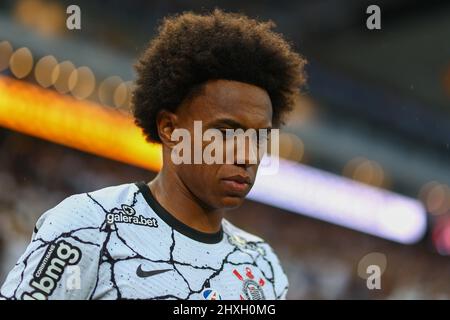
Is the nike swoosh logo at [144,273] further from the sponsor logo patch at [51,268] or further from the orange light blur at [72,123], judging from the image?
the orange light blur at [72,123]

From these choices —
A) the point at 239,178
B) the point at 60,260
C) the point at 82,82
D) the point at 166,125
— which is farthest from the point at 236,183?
the point at 82,82

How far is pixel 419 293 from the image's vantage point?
43.5 ft

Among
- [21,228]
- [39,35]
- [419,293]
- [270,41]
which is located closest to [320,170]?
[419,293]

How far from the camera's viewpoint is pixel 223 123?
3041 mm

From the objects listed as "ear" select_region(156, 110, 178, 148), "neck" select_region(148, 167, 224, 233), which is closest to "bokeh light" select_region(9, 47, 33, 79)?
"ear" select_region(156, 110, 178, 148)

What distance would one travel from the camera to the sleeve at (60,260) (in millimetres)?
2707

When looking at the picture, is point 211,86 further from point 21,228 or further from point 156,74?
point 21,228

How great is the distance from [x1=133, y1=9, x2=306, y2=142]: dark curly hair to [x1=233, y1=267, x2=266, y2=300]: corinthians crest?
2.27 ft

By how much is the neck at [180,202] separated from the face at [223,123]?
3 cm

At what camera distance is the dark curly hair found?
3205 millimetres

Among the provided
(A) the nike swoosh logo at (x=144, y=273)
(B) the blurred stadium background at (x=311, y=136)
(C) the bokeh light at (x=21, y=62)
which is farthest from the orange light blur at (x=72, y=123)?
(A) the nike swoosh logo at (x=144, y=273)

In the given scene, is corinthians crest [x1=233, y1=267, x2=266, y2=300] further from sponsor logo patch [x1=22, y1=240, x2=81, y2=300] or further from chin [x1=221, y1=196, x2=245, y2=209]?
sponsor logo patch [x1=22, y1=240, x2=81, y2=300]

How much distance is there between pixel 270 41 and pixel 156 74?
51 centimetres

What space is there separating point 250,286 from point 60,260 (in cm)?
86
